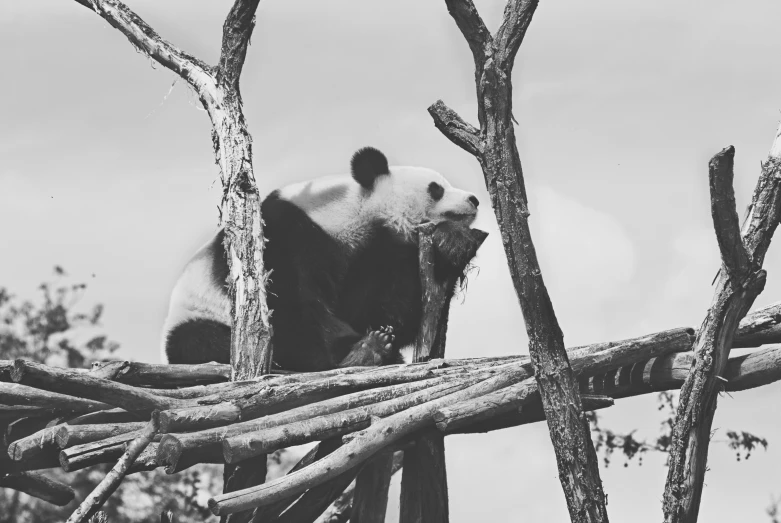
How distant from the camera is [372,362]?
6090 mm

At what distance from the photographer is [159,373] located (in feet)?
16.7

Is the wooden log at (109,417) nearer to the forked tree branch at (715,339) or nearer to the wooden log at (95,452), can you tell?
the wooden log at (95,452)

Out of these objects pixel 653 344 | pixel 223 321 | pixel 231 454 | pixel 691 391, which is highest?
pixel 223 321

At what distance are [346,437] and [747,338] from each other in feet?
7.33

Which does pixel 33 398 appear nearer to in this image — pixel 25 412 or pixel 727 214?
pixel 25 412

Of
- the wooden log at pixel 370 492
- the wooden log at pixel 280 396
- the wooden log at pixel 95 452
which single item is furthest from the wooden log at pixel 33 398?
the wooden log at pixel 370 492

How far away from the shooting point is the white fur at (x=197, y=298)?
6395mm

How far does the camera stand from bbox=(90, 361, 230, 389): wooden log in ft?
15.6

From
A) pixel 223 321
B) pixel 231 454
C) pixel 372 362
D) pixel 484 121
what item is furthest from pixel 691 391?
pixel 223 321

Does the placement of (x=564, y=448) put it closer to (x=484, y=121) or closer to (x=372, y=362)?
(x=484, y=121)

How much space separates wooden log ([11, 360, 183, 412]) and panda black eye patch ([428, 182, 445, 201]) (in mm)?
3894

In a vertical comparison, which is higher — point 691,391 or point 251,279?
point 251,279

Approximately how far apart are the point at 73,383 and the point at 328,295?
2744 millimetres

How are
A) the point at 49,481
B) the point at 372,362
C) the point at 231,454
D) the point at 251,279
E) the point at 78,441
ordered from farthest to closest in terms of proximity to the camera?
the point at 372,362, the point at 251,279, the point at 49,481, the point at 78,441, the point at 231,454
